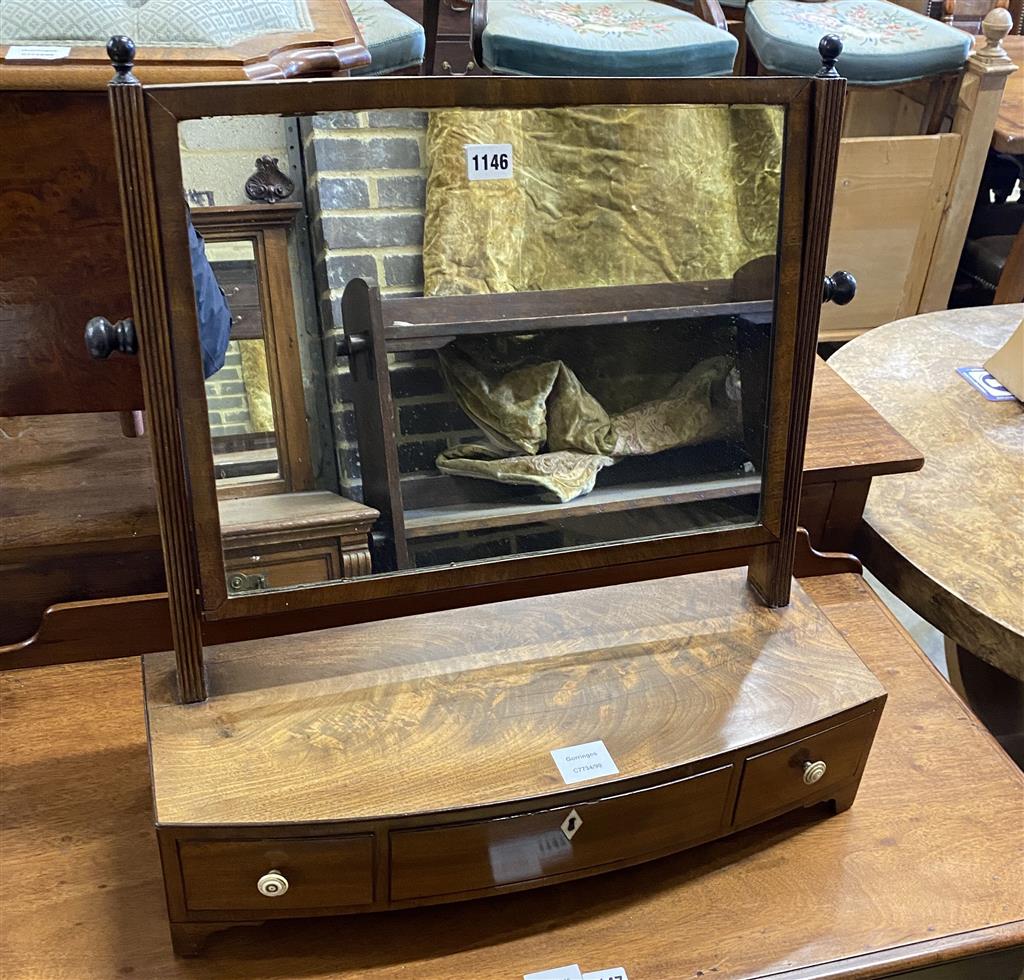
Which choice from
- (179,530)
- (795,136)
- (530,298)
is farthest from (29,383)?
(795,136)

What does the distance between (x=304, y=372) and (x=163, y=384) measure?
11cm

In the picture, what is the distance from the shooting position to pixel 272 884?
2.58 ft

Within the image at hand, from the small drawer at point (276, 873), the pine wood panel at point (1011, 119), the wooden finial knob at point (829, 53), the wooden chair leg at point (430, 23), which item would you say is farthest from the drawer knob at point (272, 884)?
the pine wood panel at point (1011, 119)

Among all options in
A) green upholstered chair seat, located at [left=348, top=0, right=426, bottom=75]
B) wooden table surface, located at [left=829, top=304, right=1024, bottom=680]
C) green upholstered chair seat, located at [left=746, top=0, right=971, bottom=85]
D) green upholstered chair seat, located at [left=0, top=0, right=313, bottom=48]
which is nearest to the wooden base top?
wooden table surface, located at [left=829, top=304, right=1024, bottom=680]

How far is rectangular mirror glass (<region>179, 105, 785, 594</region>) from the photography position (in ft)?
2.52

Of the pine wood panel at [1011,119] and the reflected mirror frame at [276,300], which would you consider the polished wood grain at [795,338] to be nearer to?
the reflected mirror frame at [276,300]

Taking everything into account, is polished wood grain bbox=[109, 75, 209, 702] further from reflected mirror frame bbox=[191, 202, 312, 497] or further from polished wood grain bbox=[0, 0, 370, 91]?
polished wood grain bbox=[0, 0, 370, 91]

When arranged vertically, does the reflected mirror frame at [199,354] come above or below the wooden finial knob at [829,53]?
below

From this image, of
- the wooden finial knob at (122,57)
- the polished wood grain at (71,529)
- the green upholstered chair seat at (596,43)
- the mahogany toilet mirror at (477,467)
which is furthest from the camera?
the green upholstered chair seat at (596,43)

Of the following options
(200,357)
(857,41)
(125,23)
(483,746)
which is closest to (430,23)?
(857,41)

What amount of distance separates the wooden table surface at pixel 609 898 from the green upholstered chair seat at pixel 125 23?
0.63 metres

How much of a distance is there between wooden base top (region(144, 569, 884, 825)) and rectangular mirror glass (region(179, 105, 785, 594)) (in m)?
0.11

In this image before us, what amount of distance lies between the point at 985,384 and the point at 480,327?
3.40 ft

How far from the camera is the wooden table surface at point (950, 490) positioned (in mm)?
1141
